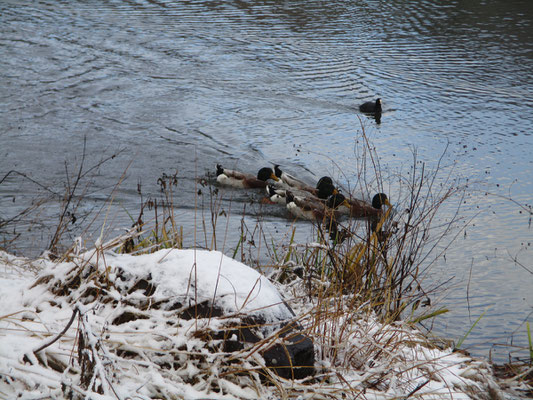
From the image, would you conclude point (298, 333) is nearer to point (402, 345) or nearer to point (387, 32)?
point (402, 345)

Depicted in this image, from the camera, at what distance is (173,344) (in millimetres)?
2918

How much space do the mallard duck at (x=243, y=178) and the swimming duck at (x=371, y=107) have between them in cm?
328

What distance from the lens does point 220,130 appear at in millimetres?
11047

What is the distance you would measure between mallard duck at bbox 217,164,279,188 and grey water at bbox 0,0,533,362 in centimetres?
19

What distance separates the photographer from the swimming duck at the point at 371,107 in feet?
38.3

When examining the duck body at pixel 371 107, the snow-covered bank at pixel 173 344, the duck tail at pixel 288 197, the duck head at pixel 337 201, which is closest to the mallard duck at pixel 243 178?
the duck tail at pixel 288 197

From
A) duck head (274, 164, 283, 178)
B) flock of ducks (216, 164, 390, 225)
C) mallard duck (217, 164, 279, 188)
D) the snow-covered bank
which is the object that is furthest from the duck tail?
the snow-covered bank

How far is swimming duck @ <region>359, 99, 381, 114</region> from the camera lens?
11664 mm

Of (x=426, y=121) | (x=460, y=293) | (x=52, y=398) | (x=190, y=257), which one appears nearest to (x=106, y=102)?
(x=426, y=121)

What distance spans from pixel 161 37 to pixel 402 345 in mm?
14295

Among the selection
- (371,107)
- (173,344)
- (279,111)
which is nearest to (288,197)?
(279,111)

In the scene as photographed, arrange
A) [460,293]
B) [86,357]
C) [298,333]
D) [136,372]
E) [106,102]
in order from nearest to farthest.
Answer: [86,357], [136,372], [298,333], [460,293], [106,102]

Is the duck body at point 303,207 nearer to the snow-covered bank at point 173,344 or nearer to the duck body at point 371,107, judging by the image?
the duck body at point 371,107

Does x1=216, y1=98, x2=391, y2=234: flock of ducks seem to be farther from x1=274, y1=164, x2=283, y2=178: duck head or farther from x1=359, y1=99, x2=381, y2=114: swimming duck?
x1=359, y1=99, x2=381, y2=114: swimming duck
